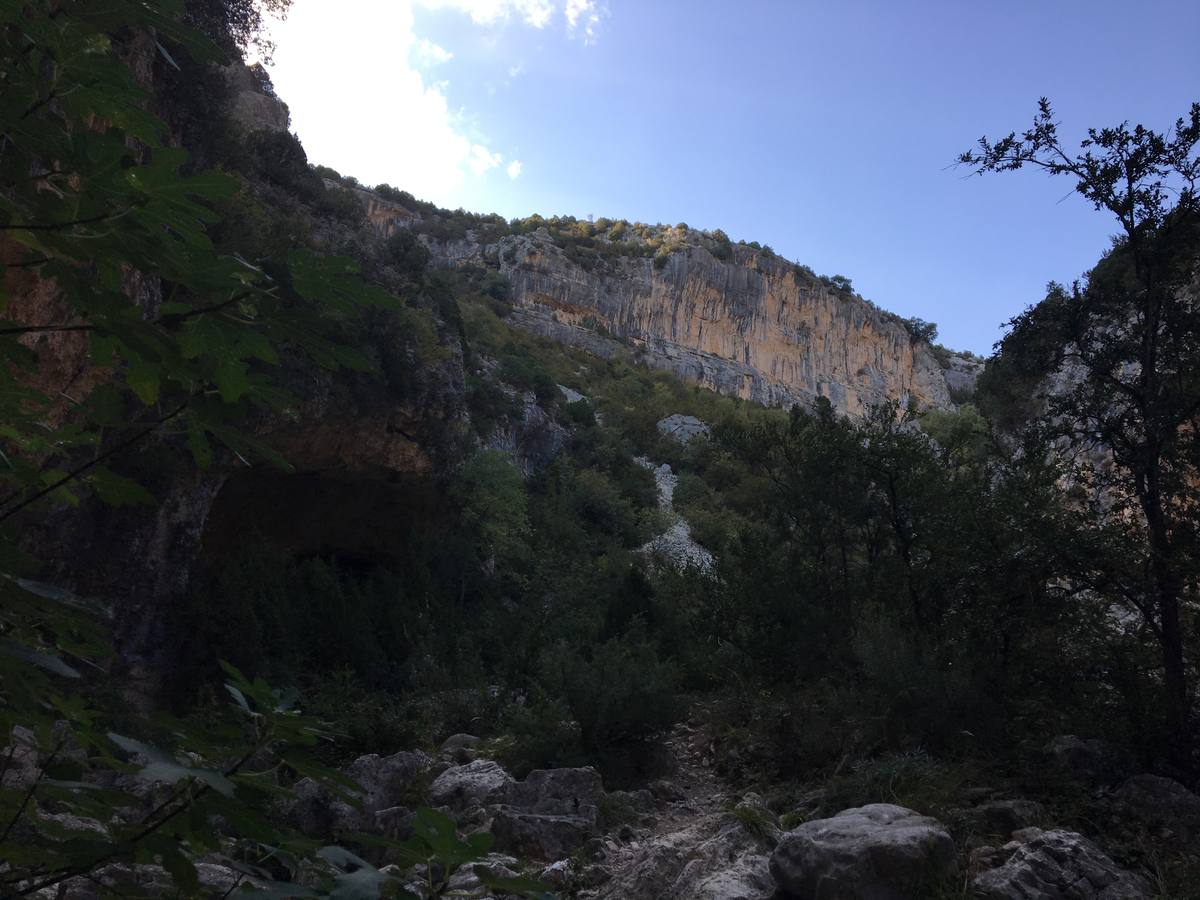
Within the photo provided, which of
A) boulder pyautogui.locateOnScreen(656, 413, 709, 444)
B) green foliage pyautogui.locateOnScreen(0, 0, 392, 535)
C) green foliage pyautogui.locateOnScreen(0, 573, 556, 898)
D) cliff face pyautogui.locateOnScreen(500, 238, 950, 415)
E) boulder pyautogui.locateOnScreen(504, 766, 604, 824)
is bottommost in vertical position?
boulder pyautogui.locateOnScreen(504, 766, 604, 824)

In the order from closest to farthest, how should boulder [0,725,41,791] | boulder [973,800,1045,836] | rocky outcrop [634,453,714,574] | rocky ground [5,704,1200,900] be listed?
boulder [0,725,41,791]
rocky ground [5,704,1200,900]
boulder [973,800,1045,836]
rocky outcrop [634,453,714,574]

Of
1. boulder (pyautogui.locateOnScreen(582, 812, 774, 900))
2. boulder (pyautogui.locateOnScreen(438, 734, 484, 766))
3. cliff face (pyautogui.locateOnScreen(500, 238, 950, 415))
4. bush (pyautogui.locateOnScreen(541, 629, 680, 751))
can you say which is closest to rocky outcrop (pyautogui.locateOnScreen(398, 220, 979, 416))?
cliff face (pyautogui.locateOnScreen(500, 238, 950, 415))

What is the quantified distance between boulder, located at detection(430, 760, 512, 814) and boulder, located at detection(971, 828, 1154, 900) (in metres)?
3.52

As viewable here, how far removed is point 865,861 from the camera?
444 centimetres

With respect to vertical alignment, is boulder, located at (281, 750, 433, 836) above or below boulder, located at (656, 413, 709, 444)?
below

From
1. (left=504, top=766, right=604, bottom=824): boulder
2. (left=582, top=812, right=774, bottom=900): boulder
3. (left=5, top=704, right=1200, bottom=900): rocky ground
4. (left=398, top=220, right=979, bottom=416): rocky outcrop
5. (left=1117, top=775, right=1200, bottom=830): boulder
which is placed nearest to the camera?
(left=5, top=704, right=1200, bottom=900): rocky ground

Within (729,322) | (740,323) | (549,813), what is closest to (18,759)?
(549,813)

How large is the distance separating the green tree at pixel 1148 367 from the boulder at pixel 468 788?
4.92 meters

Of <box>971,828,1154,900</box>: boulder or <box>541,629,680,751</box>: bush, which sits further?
<box>541,629,680,751</box>: bush

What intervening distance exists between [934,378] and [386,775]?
59790 mm

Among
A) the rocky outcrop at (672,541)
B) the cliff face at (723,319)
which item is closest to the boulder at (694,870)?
the rocky outcrop at (672,541)

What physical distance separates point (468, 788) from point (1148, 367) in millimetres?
6367

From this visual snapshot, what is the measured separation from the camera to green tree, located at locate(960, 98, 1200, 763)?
251 inches

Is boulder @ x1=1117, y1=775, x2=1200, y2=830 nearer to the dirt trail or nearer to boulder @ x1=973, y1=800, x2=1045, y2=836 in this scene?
boulder @ x1=973, y1=800, x2=1045, y2=836
